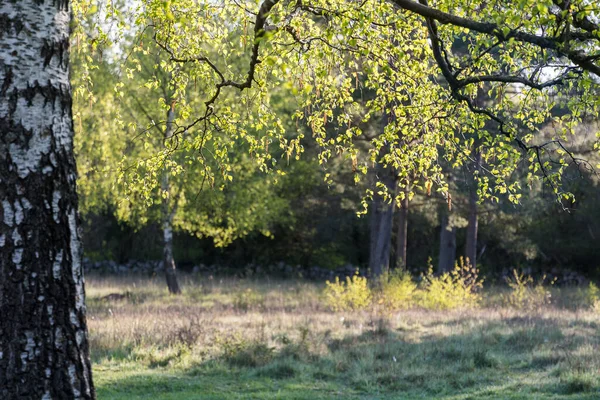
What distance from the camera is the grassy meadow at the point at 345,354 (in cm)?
875

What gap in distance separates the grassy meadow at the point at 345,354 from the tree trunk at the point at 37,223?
15.3 ft

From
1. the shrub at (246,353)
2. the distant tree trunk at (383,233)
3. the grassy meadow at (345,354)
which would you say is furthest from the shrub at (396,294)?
the shrub at (246,353)

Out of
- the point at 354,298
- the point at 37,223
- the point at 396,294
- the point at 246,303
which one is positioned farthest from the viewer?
the point at 246,303

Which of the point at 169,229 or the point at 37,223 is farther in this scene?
the point at 169,229

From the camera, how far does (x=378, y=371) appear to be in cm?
976

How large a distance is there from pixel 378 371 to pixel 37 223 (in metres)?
6.86

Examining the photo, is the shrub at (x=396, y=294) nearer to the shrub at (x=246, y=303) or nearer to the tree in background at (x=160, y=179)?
the shrub at (x=246, y=303)

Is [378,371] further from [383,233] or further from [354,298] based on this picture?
[383,233]

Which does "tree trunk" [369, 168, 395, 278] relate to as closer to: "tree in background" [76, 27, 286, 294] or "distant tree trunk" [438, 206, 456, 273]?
"tree in background" [76, 27, 286, 294]

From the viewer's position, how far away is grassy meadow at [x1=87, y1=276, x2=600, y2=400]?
28.7 ft

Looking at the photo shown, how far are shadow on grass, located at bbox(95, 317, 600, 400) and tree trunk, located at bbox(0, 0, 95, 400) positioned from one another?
184 inches

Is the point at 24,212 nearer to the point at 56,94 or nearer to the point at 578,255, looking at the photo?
the point at 56,94

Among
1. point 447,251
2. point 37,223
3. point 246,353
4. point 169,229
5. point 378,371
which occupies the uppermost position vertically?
point 169,229

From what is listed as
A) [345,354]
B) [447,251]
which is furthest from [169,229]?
[447,251]
